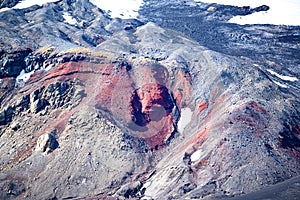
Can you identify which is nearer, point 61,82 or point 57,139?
point 57,139

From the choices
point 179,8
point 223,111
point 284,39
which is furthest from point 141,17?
point 223,111

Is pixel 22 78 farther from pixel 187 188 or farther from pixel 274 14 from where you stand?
pixel 274 14

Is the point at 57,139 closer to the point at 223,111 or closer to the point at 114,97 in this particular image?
the point at 114,97

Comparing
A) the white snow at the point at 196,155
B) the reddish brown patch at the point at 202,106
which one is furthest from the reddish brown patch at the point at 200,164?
the reddish brown patch at the point at 202,106

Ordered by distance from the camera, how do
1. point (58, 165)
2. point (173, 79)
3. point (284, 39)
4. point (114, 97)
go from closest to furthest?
1. point (58, 165)
2. point (114, 97)
3. point (173, 79)
4. point (284, 39)

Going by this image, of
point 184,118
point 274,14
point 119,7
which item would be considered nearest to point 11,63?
point 184,118

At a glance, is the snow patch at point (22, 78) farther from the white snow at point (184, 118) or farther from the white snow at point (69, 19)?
the white snow at point (69, 19)
